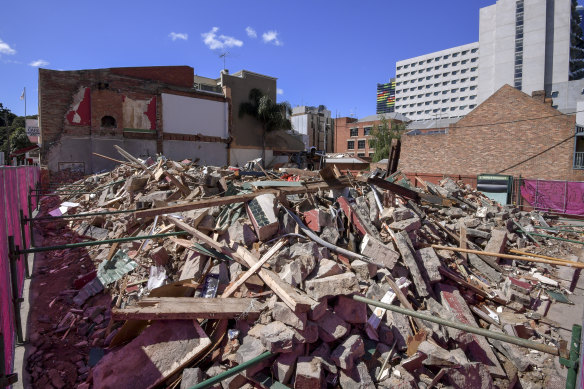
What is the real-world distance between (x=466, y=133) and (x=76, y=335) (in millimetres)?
29577

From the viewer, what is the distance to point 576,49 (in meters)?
60.0

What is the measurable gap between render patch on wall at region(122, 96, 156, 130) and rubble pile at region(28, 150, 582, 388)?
17371mm

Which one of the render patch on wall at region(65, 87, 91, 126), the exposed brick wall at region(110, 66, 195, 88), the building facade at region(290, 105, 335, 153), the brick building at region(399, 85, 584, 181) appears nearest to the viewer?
the render patch on wall at region(65, 87, 91, 126)

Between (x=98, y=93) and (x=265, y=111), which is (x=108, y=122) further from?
(x=265, y=111)

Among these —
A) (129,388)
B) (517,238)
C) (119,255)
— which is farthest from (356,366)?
(517,238)

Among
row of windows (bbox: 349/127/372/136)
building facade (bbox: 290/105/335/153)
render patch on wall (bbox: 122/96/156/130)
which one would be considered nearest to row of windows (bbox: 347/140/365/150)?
row of windows (bbox: 349/127/372/136)

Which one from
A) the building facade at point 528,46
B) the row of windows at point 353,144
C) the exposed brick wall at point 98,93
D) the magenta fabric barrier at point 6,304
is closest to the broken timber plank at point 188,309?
the magenta fabric barrier at point 6,304

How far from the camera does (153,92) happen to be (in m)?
24.2

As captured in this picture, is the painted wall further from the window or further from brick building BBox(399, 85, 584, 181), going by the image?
brick building BBox(399, 85, 584, 181)

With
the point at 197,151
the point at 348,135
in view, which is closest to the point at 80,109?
the point at 197,151

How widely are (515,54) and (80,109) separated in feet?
251

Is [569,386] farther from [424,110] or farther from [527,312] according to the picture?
[424,110]

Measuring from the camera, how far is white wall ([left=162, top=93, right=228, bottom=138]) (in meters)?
24.9

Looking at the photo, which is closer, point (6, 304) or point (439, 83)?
point (6, 304)
